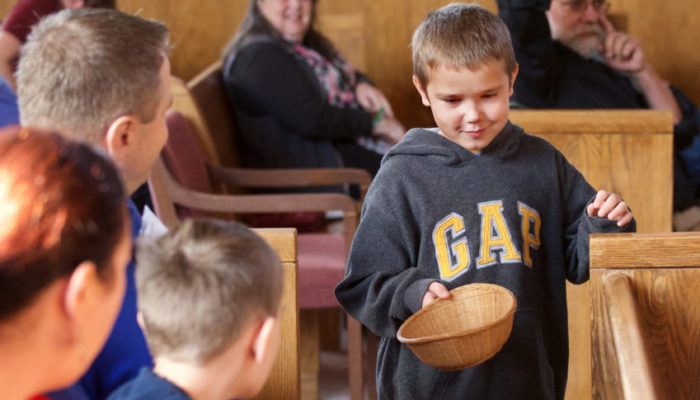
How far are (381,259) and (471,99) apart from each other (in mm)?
352

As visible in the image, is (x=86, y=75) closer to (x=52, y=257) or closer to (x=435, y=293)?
(x=52, y=257)

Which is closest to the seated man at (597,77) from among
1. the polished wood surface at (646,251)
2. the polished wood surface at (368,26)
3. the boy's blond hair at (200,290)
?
the polished wood surface at (368,26)

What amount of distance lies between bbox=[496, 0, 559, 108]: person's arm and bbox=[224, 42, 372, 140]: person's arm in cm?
83

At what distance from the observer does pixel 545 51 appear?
3.54m

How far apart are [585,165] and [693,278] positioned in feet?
3.57

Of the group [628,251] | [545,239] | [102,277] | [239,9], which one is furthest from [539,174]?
[239,9]

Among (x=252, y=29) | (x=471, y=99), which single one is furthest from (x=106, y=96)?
(x=252, y=29)

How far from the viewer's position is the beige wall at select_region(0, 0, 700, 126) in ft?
15.8

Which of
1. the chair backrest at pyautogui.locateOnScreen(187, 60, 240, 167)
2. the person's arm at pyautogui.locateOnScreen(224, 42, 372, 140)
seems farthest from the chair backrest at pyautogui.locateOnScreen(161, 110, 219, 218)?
the person's arm at pyautogui.locateOnScreen(224, 42, 372, 140)

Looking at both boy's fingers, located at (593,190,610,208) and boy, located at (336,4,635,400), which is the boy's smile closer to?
boy, located at (336,4,635,400)

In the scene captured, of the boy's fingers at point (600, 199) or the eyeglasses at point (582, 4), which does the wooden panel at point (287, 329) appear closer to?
the boy's fingers at point (600, 199)

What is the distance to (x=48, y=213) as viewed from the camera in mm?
832

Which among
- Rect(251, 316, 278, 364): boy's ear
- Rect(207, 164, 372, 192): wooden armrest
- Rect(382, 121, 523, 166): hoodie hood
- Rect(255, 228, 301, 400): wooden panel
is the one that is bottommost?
Rect(207, 164, 372, 192): wooden armrest

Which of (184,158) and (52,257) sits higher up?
(52,257)
